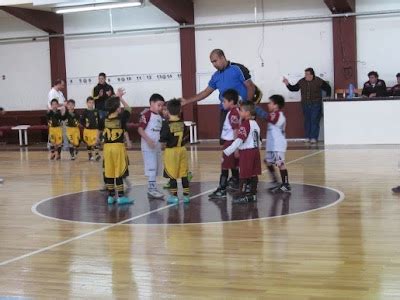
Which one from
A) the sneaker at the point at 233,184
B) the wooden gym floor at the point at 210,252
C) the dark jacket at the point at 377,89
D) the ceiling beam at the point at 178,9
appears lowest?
the wooden gym floor at the point at 210,252

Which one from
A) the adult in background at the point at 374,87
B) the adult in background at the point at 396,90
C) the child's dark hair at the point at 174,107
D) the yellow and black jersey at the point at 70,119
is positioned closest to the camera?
the child's dark hair at the point at 174,107

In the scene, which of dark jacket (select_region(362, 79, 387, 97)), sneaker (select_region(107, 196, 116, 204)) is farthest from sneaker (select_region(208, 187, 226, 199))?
dark jacket (select_region(362, 79, 387, 97))

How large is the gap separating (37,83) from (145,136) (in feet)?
41.6

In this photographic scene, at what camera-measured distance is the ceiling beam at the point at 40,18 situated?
18523mm

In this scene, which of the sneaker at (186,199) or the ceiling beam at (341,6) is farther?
the ceiling beam at (341,6)

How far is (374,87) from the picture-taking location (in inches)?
620

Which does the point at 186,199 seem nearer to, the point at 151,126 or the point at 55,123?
the point at 151,126

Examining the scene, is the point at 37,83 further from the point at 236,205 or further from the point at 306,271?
the point at 306,271

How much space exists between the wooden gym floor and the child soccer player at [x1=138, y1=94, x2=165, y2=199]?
398 millimetres

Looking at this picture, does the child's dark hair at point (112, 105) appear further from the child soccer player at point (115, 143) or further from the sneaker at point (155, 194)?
the sneaker at point (155, 194)

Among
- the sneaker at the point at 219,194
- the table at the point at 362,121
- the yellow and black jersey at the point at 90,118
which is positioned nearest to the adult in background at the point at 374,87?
the table at the point at 362,121

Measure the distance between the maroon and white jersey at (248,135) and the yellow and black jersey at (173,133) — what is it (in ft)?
2.37

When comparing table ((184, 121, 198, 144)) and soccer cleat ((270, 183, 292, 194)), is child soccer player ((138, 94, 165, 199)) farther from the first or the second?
table ((184, 121, 198, 144))

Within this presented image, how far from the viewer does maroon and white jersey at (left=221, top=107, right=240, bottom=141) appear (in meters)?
8.12
